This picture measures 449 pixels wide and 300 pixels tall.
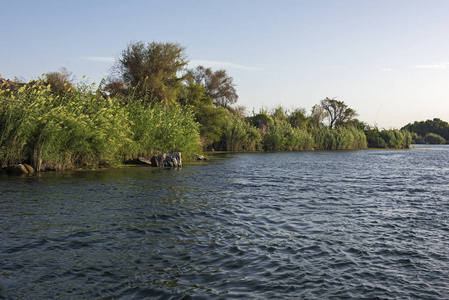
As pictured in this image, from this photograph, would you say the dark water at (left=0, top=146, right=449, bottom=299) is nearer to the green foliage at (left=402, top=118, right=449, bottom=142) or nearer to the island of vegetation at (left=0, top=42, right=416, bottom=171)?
the island of vegetation at (left=0, top=42, right=416, bottom=171)

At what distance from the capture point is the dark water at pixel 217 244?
5250 mm

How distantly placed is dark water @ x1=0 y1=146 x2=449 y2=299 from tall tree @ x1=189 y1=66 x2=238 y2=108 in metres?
55.5

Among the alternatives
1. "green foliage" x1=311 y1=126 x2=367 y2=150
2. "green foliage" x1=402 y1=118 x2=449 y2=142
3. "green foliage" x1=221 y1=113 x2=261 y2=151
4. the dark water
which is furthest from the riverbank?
"green foliage" x1=402 y1=118 x2=449 y2=142

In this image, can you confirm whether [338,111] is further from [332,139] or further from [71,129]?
[71,129]

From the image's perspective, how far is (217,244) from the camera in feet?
23.6

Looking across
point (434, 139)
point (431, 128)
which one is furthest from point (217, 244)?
point (431, 128)

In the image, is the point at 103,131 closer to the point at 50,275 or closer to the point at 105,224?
the point at 105,224

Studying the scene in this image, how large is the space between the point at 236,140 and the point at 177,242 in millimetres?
39163

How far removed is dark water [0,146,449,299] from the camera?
525 cm

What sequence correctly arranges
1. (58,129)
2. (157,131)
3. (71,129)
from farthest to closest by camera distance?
1. (157,131)
2. (71,129)
3. (58,129)

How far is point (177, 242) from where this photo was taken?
24.0ft

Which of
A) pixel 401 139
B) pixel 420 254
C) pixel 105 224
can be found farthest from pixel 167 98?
pixel 401 139

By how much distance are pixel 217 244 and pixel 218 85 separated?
62316 millimetres

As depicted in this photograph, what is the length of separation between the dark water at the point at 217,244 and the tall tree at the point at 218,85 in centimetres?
5549
